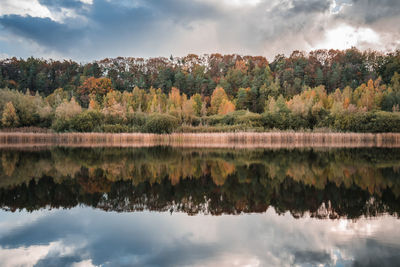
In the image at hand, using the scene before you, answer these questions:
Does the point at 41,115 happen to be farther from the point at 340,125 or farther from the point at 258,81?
the point at 258,81

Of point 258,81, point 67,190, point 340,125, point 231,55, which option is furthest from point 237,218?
point 231,55

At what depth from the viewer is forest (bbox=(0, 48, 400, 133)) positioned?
111 feet

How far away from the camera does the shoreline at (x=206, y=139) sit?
91.2ft

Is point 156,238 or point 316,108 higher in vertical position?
point 316,108

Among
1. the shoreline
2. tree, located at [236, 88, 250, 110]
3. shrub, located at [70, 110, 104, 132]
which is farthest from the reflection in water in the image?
tree, located at [236, 88, 250, 110]

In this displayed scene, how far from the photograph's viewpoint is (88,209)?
6.94 metres

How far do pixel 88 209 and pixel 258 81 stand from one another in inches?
2415

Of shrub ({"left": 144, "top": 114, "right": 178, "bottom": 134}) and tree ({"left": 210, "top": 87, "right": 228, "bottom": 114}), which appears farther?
tree ({"left": 210, "top": 87, "right": 228, "bottom": 114})

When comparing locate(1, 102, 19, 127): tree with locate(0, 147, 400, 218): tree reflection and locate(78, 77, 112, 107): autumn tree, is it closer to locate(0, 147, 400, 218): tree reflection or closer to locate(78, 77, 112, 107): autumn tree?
locate(0, 147, 400, 218): tree reflection

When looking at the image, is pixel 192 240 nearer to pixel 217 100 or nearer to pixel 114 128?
pixel 114 128

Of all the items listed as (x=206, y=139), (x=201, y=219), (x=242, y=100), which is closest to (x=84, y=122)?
(x=206, y=139)

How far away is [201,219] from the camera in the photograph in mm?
6289

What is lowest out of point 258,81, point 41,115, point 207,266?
point 207,266

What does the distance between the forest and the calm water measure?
23.0 m
